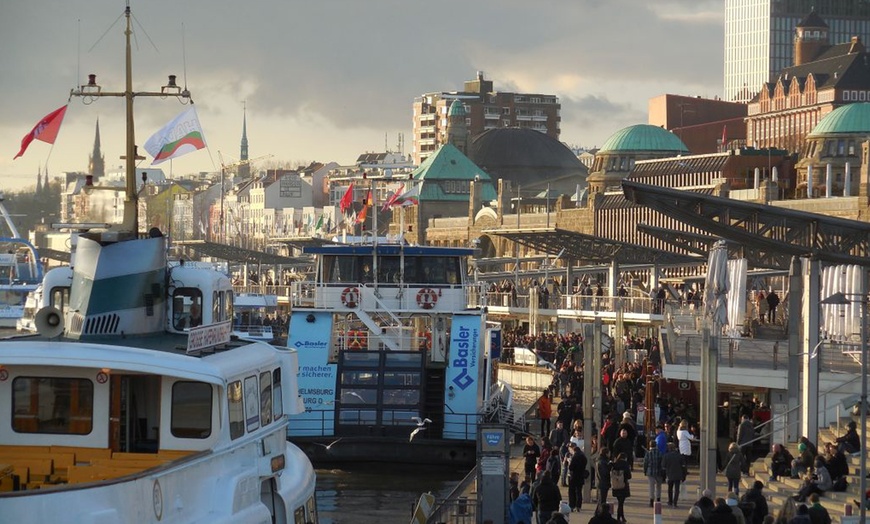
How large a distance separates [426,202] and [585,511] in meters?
156

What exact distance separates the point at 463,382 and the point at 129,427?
22.1 metres

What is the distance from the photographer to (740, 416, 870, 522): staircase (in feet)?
81.8

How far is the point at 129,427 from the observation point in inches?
644

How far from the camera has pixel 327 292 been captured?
4094cm

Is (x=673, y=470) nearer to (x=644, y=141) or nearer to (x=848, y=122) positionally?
(x=848, y=122)

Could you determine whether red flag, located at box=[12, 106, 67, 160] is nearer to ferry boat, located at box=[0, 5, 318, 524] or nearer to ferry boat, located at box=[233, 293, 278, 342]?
ferry boat, located at box=[0, 5, 318, 524]

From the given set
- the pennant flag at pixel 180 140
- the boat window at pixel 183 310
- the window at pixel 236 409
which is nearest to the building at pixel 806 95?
the pennant flag at pixel 180 140

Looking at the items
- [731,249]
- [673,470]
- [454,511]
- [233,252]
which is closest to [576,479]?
[673,470]

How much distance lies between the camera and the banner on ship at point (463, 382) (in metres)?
37.4

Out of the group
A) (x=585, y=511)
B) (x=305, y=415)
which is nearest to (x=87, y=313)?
(x=585, y=511)

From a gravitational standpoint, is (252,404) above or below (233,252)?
below

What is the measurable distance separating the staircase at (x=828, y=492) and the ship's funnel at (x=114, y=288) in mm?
9661

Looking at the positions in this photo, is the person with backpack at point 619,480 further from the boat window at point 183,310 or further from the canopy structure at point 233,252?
the canopy structure at point 233,252

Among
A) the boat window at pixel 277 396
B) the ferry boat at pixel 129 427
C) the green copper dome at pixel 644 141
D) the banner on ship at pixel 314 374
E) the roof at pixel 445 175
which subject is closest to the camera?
the ferry boat at pixel 129 427
